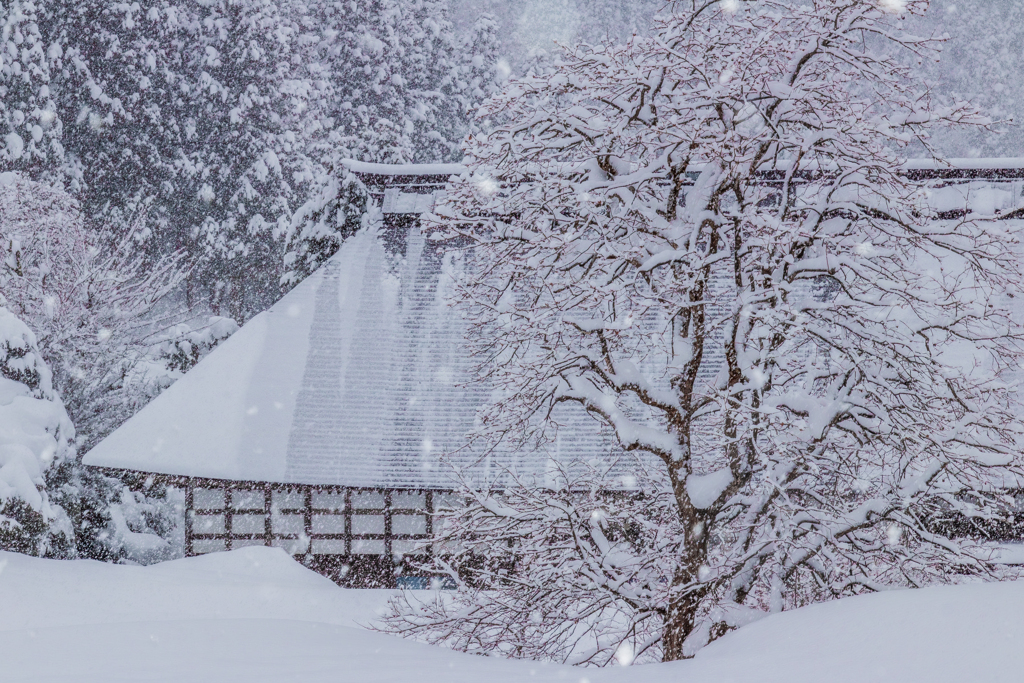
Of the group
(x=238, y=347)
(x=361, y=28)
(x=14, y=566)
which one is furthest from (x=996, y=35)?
(x=14, y=566)

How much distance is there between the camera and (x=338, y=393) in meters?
12.8

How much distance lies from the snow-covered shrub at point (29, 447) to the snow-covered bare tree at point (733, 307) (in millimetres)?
8916

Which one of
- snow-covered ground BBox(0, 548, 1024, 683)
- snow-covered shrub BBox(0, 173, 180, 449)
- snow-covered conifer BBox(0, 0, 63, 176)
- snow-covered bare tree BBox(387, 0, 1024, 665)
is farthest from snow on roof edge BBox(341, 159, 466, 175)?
snow-covered conifer BBox(0, 0, 63, 176)

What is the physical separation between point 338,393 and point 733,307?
27.6ft

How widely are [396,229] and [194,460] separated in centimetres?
530

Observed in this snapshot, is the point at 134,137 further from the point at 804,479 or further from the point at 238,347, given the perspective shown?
the point at 804,479

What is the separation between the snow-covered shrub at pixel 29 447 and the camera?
12.2m

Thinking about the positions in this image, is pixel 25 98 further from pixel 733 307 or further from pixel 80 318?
pixel 733 307

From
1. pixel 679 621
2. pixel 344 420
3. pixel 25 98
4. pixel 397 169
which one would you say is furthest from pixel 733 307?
pixel 25 98

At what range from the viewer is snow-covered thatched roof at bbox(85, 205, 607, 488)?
12.0 m

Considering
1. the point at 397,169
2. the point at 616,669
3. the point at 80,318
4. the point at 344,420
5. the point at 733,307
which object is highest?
the point at 397,169

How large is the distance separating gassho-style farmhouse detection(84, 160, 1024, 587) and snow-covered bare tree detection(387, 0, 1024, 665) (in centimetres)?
526

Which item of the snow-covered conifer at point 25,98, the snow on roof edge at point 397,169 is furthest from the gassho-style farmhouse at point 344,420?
the snow-covered conifer at point 25,98

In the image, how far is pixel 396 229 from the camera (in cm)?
1439
